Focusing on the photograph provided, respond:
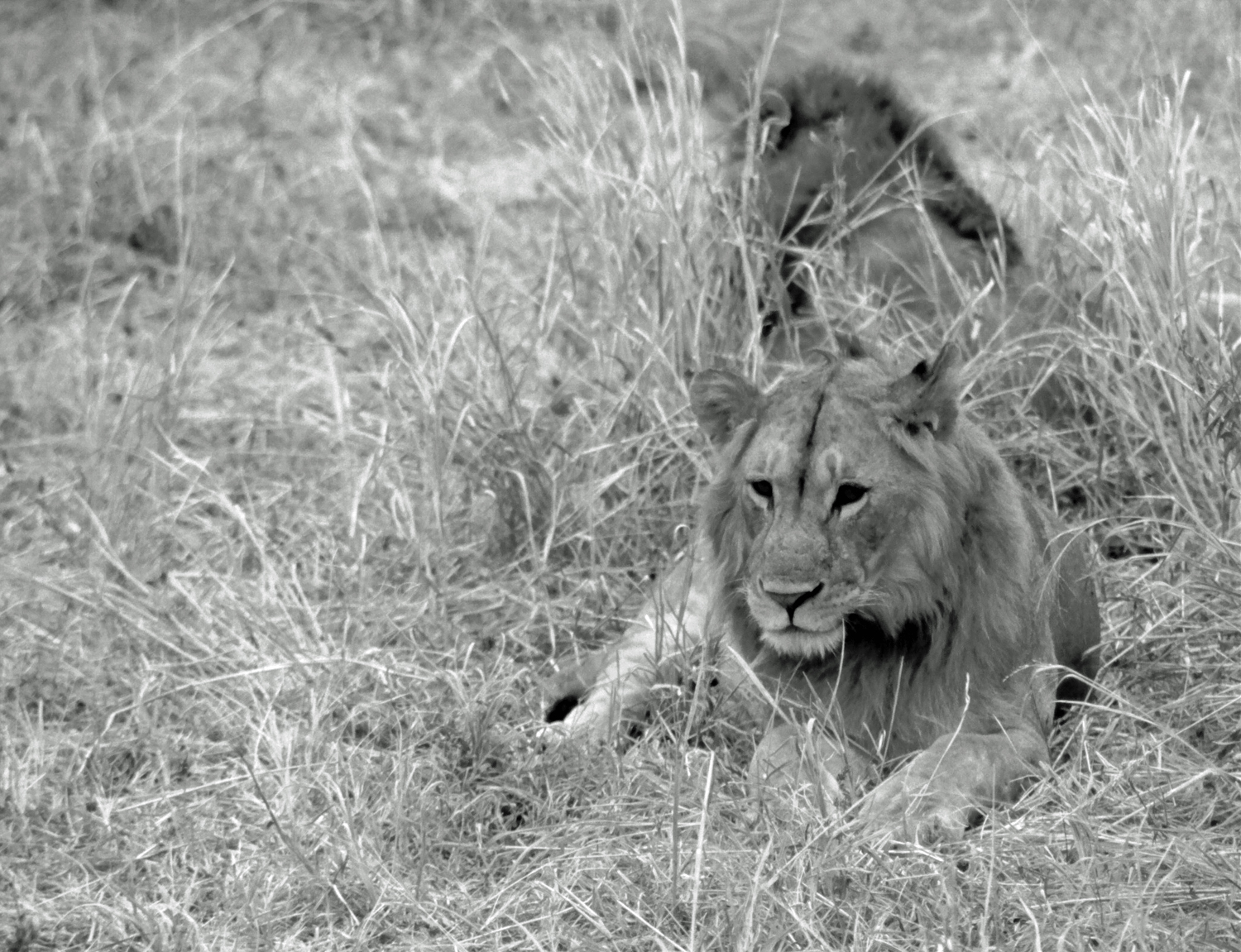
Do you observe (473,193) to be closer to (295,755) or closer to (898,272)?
(898,272)

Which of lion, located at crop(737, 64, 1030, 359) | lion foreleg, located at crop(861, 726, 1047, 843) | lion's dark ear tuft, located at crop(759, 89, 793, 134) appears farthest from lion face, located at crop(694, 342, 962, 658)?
lion's dark ear tuft, located at crop(759, 89, 793, 134)

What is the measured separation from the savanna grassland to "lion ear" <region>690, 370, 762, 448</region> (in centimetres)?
69

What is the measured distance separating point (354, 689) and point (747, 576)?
112 centimetres

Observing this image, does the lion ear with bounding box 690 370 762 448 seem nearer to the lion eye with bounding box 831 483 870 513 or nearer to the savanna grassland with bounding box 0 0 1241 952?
the lion eye with bounding box 831 483 870 513

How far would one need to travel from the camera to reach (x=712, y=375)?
13.5 ft

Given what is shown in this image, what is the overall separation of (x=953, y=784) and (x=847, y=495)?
639 millimetres

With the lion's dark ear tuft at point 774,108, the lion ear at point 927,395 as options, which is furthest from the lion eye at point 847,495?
the lion's dark ear tuft at point 774,108

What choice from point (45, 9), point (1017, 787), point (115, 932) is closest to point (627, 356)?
point (1017, 787)

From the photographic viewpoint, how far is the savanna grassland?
3617mm

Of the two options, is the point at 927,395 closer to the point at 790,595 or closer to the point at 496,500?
the point at 790,595

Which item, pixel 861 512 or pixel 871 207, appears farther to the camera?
pixel 871 207

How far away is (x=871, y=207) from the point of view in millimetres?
5973

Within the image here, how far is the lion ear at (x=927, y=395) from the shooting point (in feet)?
12.7

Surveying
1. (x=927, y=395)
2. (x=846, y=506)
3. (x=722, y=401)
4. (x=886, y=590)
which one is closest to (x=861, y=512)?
(x=846, y=506)
